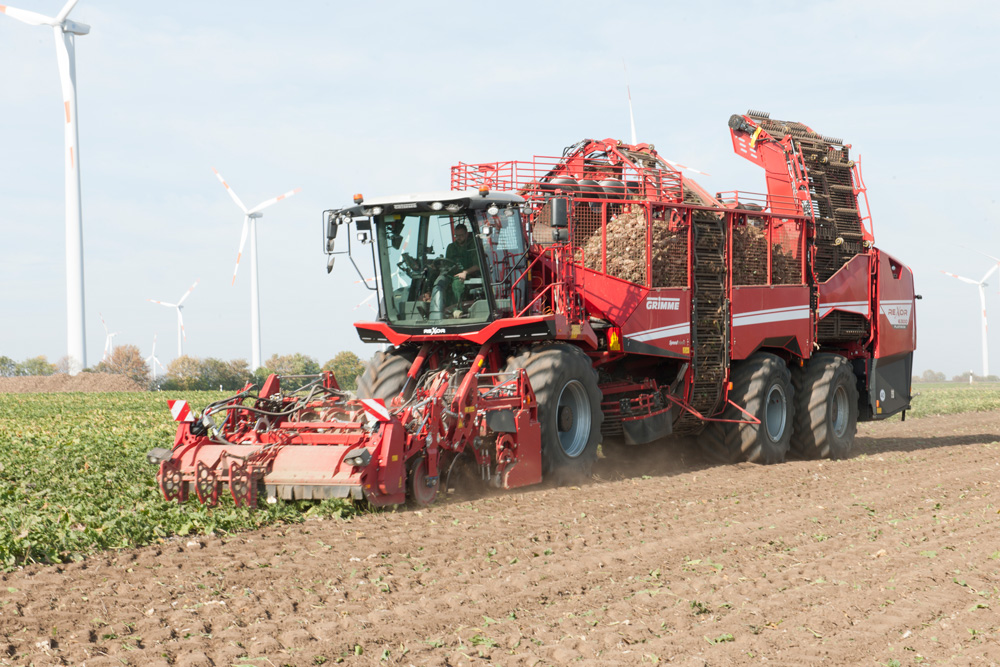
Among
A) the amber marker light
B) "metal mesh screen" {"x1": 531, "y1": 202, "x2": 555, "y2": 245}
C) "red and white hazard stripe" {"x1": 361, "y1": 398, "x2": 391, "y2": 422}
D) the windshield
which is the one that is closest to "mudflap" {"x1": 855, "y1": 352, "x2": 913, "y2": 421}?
the amber marker light

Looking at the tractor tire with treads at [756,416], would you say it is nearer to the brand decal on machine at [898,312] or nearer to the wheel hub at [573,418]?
the brand decal on machine at [898,312]

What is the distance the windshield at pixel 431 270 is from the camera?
11.0 m

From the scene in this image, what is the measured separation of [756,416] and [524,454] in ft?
15.3

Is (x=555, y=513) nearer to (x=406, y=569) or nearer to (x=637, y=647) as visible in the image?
(x=406, y=569)

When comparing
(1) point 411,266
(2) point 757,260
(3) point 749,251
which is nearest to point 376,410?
(1) point 411,266

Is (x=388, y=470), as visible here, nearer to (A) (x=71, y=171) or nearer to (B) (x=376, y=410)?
(B) (x=376, y=410)

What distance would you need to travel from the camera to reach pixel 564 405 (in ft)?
36.0

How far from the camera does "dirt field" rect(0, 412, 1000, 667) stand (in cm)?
514

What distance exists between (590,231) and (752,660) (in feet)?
25.3

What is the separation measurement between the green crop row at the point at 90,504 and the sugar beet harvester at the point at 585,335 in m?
0.38

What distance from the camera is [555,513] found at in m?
9.00

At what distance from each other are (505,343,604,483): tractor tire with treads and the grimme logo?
137 cm

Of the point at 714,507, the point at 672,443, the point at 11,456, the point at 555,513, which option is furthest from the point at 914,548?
the point at 11,456

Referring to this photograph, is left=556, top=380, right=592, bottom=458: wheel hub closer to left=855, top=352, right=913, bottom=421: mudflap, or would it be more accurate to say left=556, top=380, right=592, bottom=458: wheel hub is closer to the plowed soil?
left=855, top=352, right=913, bottom=421: mudflap
